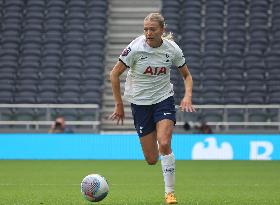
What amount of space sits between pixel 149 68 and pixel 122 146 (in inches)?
563

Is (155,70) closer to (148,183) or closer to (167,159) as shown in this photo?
(167,159)

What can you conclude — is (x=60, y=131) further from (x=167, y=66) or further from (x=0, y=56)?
(x=167, y=66)

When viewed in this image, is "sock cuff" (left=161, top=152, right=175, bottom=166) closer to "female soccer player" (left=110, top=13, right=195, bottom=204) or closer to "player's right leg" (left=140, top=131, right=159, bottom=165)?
"female soccer player" (left=110, top=13, right=195, bottom=204)

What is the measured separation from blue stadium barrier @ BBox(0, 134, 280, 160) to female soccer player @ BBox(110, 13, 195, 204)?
13210 millimetres

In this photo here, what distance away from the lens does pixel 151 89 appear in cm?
959

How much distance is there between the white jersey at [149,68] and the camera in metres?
9.48

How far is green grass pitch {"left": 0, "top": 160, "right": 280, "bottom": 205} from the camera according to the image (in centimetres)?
994

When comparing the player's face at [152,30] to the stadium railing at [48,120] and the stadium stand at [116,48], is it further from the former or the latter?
the stadium stand at [116,48]

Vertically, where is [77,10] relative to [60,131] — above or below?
above

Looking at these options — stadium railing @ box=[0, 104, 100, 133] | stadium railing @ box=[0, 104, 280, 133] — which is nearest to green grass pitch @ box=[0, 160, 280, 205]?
stadium railing @ box=[0, 104, 280, 133]

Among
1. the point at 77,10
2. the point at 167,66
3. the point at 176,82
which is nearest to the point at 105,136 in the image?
the point at 176,82

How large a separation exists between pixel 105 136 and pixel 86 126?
2.06m

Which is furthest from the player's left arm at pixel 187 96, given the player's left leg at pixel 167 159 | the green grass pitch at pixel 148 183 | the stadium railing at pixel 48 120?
the stadium railing at pixel 48 120

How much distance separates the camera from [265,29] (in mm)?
30547
